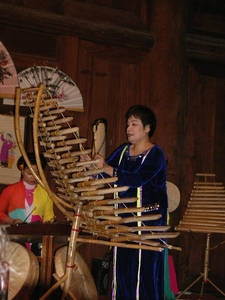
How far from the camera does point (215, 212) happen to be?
4.52 metres

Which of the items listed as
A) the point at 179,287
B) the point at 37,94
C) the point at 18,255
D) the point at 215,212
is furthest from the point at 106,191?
the point at 179,287

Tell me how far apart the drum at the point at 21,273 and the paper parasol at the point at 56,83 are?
1956 mm

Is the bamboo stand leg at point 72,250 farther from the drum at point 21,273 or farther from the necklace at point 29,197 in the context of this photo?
the necklace at point 29,197

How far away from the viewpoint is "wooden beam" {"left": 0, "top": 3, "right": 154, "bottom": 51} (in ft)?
14.9

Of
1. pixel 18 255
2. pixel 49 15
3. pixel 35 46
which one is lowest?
pixel 18 255

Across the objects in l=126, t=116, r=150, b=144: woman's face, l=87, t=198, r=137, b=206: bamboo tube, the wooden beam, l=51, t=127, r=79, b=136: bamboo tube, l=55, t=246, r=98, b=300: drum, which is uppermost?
the wooden beam

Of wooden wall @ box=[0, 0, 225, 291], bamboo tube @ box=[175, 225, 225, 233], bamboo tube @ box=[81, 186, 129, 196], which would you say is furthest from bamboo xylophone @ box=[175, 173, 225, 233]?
bamboo tube @ box=[81, 186, 129, 196]

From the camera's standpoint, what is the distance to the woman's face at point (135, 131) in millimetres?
3271

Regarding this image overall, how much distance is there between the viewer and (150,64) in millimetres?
5121

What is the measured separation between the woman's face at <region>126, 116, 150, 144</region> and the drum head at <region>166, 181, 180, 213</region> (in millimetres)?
1442

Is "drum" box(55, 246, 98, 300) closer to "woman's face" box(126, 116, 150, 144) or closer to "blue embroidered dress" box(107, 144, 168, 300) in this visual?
"blue embroidered dress" box(107, 144, 168, 300)

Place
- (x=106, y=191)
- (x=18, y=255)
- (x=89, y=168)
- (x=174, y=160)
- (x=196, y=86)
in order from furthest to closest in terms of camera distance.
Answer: (x=196, y=86) < (x=174, y=160) < (x=18, y=255) < (x=89, y=168) < (x=106, y=191)

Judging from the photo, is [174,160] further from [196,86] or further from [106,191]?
[106,191]

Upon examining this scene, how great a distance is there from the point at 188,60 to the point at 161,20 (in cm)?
56
